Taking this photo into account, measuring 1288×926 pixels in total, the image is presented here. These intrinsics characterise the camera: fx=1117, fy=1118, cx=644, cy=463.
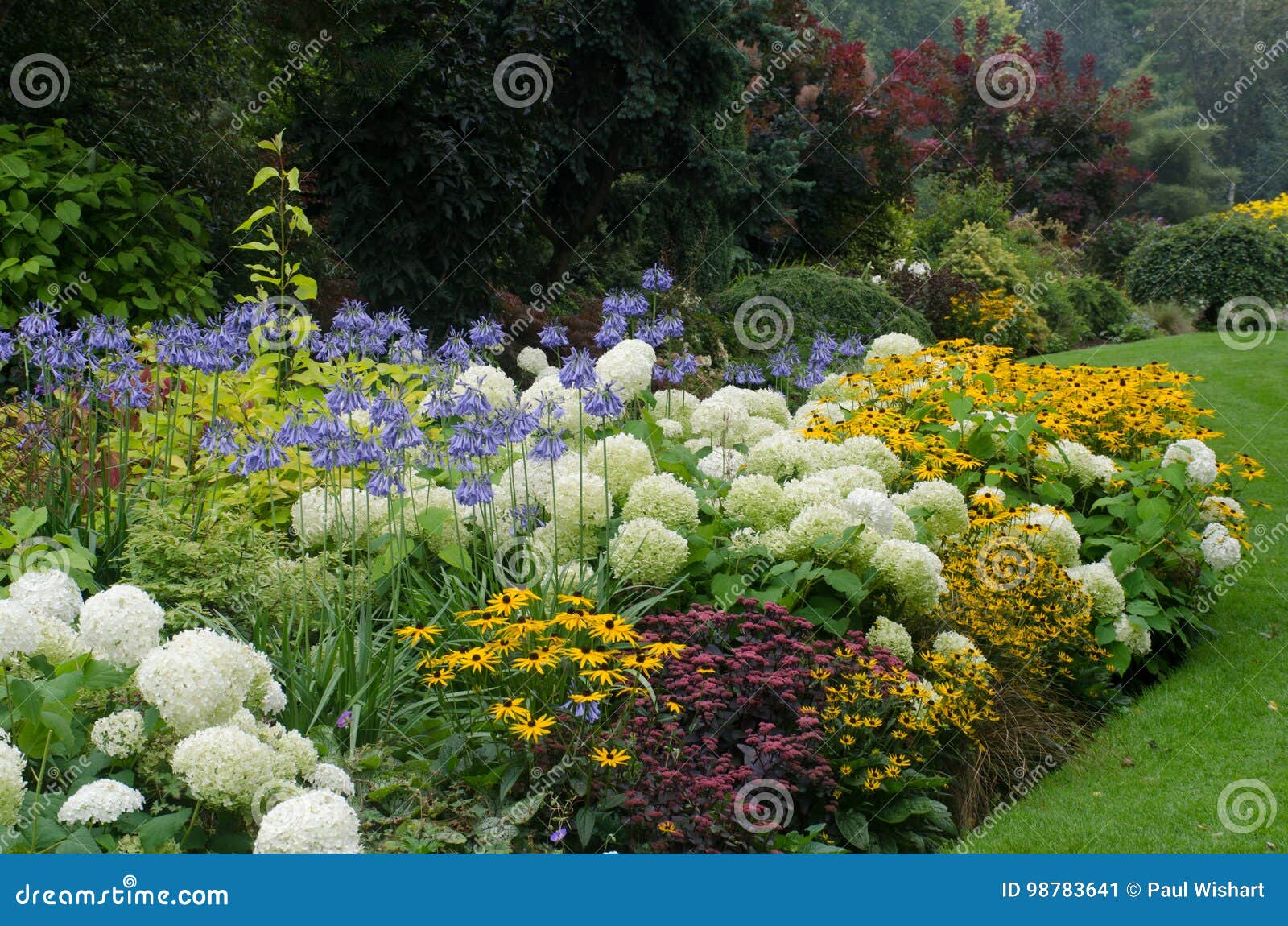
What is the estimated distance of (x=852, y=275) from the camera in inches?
646

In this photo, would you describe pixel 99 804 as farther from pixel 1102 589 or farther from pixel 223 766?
pixel 1102 589

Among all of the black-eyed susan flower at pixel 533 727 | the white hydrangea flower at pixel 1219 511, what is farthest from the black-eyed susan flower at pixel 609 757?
the white hydrangea flower at pixel 1219 511

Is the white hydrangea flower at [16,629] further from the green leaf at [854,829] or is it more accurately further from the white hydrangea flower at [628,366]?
the white hydrangea flower at [628,366]

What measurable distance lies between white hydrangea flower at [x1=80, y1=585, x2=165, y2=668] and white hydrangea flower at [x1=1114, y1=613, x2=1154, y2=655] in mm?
4201

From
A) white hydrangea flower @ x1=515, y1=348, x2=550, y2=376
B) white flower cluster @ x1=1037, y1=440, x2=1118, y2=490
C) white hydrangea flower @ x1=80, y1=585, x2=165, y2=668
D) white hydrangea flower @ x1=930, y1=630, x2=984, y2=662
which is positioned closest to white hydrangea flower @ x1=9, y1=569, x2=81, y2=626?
white hydrangea flower @ x1=80, y1=585, x2=165, y2=668

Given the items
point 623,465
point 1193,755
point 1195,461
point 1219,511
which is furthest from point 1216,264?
point 623,465

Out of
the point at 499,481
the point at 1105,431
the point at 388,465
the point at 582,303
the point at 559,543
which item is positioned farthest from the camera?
the point at 582,303

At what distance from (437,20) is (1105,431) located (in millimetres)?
5825

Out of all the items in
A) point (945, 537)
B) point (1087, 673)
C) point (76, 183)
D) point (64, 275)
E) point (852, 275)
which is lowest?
point (1087, 673)

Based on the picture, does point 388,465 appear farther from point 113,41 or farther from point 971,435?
point 113,41

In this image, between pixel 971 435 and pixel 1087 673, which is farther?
pixel 971 435

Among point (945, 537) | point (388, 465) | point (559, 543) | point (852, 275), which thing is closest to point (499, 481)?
point (559, 543)

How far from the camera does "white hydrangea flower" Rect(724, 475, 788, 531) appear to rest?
15.3ft

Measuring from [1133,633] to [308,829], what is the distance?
13.5 feet
